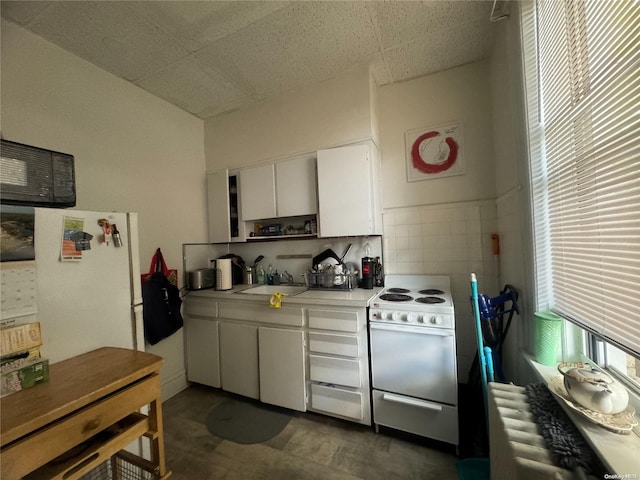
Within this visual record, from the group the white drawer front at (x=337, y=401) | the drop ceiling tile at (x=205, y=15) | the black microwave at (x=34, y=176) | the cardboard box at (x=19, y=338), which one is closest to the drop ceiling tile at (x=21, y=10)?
the drop ceiling tile at (x=205, y=15)

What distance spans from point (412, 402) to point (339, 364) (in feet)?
1.60

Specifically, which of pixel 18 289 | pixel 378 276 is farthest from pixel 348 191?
pixel 18 289

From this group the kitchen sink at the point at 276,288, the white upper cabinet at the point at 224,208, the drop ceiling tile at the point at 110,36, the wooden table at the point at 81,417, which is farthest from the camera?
the white upper cabinet at the point at 224,208

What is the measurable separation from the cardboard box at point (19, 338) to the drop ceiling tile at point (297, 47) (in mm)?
1915

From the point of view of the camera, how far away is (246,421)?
1745 mm

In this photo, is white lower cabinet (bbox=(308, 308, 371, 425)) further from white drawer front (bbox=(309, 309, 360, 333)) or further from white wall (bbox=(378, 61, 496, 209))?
white wall (bbox=(378, 61, 496, 209))

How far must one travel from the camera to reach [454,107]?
6.34ft

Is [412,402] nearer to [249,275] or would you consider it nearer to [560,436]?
[560,436]

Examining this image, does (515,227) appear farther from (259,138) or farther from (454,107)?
(259,138)

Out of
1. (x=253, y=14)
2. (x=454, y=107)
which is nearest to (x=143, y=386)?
(x=253, y=14)

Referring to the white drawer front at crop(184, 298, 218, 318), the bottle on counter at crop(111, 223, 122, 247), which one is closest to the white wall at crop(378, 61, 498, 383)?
the white drawer front at crop(184, 298, 218, 318)

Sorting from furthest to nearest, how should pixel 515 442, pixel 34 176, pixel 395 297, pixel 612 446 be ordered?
pixel 395 297 → pixel 34 176 → pixel 515 442 → pixel 612 446

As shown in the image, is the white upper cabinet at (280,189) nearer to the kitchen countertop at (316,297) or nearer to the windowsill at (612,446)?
the kitchen countertop at (316,297)

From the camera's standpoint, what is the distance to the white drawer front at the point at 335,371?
157 centimetres
